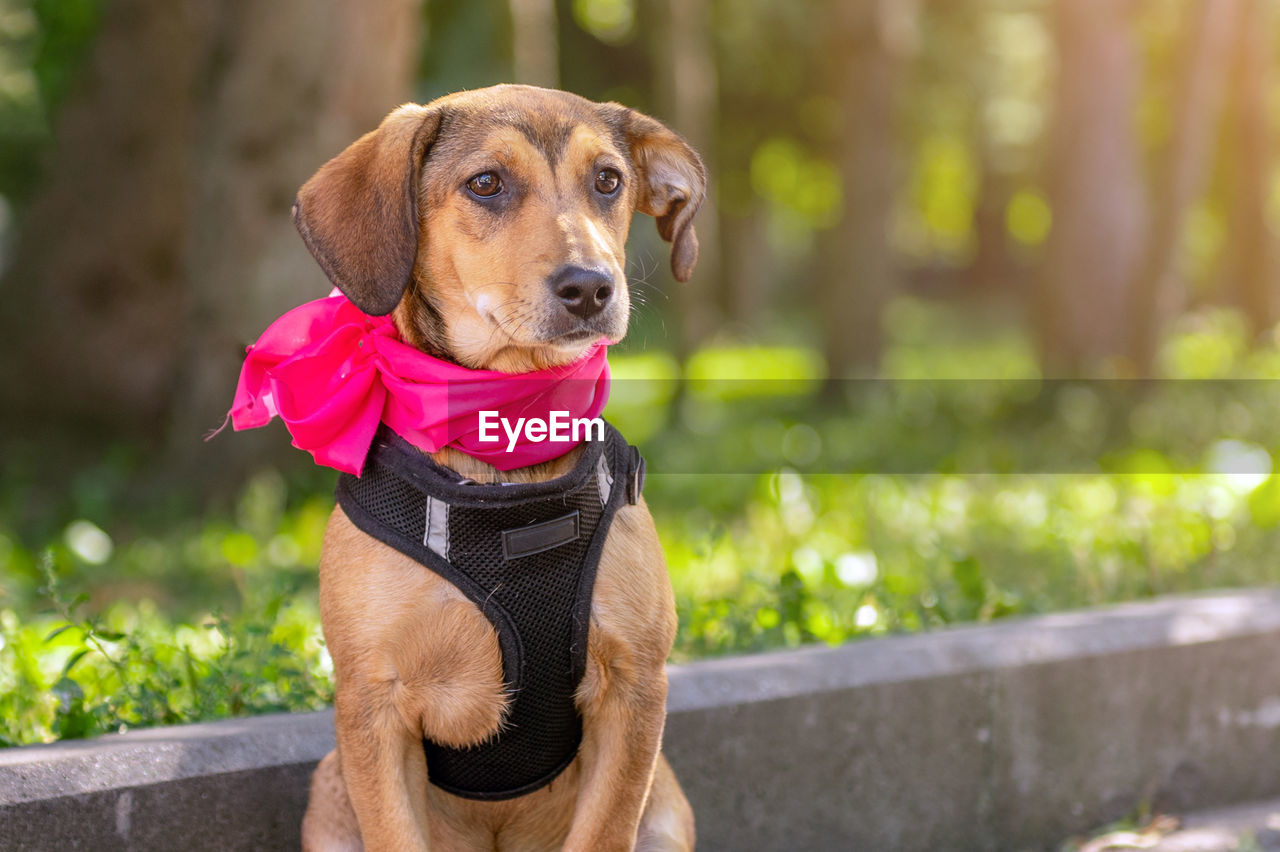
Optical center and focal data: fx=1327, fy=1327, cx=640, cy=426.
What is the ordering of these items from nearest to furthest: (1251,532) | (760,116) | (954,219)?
1. (1251,532)
2. (760,116)
3. (954,219)

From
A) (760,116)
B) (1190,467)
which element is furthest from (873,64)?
(760,116)

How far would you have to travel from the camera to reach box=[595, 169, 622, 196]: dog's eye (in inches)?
127

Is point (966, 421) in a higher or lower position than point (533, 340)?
lower

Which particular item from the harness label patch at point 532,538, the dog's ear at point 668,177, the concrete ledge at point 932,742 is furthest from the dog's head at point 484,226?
the concrete ledge at point 932,742

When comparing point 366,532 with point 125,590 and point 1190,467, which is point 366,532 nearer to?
point 125,590

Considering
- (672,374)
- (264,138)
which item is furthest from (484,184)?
(672,374)

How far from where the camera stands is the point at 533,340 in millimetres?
2957

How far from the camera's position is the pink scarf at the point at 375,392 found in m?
2.97

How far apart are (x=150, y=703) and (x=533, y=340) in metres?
1.77

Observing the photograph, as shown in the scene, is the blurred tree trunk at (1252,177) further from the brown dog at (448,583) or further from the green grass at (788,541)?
the brown dog at (448,583)

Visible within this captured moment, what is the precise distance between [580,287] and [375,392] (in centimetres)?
55

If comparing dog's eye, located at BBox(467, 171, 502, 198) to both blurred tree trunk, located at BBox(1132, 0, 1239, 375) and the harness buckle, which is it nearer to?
the harness buckle

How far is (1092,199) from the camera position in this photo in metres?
12.0

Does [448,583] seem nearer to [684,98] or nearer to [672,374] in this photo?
[684,98]
